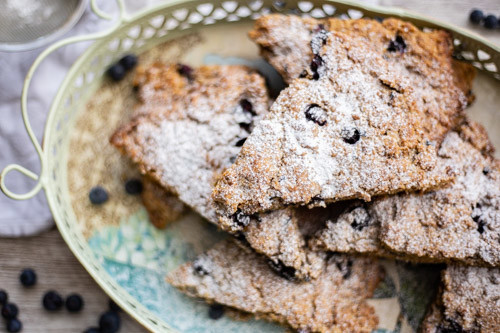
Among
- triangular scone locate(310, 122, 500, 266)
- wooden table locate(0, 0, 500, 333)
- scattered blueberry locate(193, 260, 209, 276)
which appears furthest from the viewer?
wooden table locate(0, 0, 500, 333)

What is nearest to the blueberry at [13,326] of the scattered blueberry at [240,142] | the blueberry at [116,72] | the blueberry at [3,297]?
the blueberry at [3,297]

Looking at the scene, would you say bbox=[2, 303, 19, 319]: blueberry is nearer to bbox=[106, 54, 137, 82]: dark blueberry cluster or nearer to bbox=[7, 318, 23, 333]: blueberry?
bbox=[7, 318, 23, 333]: blueberry

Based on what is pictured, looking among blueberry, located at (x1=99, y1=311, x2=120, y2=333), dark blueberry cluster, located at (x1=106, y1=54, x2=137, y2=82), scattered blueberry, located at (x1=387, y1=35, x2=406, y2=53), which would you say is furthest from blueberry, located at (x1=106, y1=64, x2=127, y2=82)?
scattered blueberry, located at (x1=387, y1=35, x2=406, y2=53)

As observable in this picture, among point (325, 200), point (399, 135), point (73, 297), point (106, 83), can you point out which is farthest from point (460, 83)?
point (73, 297)

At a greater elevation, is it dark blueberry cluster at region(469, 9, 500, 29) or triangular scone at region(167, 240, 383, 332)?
dark blueberry cluster at region(469, 9, 500, 29)

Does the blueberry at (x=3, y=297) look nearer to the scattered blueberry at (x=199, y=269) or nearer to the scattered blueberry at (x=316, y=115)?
the scattered blueberry at (x=199, y=269)

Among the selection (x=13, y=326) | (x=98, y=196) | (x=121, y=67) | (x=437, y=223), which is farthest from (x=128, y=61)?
(x=437, y=223)

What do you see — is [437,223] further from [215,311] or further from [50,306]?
[50,306]
